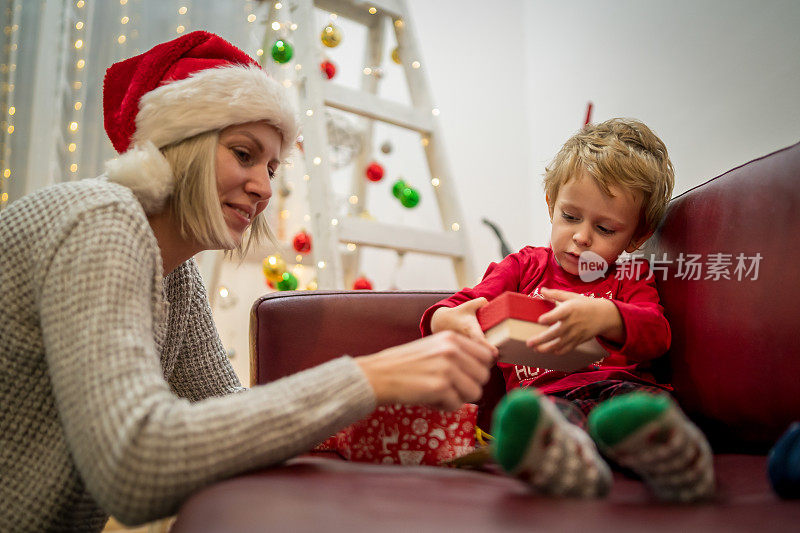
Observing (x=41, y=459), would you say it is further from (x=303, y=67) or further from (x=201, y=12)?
(x=201, y=12)

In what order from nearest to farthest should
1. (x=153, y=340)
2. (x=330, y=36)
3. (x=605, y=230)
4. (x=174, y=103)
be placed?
1. (x=153, y=340)
2. (x=174, y=103)
3. (x=605, y=230)
4. (x=330, y=36)

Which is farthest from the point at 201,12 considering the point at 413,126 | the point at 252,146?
the point at 252,146

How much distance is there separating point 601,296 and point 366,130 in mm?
1496

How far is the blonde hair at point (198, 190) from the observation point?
910 mm

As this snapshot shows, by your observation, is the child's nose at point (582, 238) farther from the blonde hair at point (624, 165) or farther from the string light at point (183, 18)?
the string light at point (183, 18)

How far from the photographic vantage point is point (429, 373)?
615mm

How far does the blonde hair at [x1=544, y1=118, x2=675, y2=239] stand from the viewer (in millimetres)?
1009

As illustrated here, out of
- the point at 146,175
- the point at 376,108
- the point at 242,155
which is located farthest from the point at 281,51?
the point at 146,175

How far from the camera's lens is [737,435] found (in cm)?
81

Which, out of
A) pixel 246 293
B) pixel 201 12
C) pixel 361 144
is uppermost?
pixel 201 12

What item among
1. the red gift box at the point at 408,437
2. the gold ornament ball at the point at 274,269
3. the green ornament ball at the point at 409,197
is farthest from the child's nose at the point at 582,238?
the gold ornament ball at the point at 274,269

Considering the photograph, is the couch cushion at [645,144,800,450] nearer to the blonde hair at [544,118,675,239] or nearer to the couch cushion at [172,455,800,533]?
the blonde hair at [544,118,675,239]

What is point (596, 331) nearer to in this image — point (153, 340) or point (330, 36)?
point (153, 340)

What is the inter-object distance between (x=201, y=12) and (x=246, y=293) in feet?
3.78
